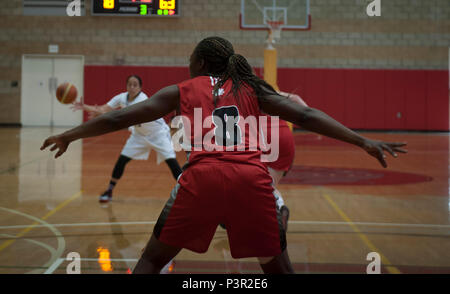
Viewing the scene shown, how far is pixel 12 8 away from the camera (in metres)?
20.6

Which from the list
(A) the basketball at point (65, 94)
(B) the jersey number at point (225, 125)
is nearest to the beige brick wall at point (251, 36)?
(A) the basketball at point (65, 94)

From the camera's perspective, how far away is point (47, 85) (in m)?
20.9

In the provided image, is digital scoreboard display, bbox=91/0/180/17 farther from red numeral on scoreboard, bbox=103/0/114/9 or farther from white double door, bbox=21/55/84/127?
white double door, bbox=21/55/84/127

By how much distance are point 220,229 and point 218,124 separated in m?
3.06

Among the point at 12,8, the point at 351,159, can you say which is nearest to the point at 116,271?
the point at 351,159

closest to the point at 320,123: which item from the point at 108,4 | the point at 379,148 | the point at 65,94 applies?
the point at 379,148

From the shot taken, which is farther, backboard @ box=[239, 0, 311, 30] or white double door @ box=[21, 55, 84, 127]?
white double door @ box=[21, 55, 84, 127]

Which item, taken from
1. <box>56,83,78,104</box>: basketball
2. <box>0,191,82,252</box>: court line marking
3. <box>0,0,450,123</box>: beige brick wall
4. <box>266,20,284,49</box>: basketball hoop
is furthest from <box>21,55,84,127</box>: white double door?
<box>0,191,82,252</box>: court line marking

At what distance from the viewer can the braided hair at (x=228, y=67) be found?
8.05 feet

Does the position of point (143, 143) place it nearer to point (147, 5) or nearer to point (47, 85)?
point (147, 5)

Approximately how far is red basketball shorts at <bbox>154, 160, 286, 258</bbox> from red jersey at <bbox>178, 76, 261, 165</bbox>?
62 millimetres

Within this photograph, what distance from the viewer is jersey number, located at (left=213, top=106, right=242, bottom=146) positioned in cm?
235

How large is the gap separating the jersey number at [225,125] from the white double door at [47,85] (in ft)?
63.6
